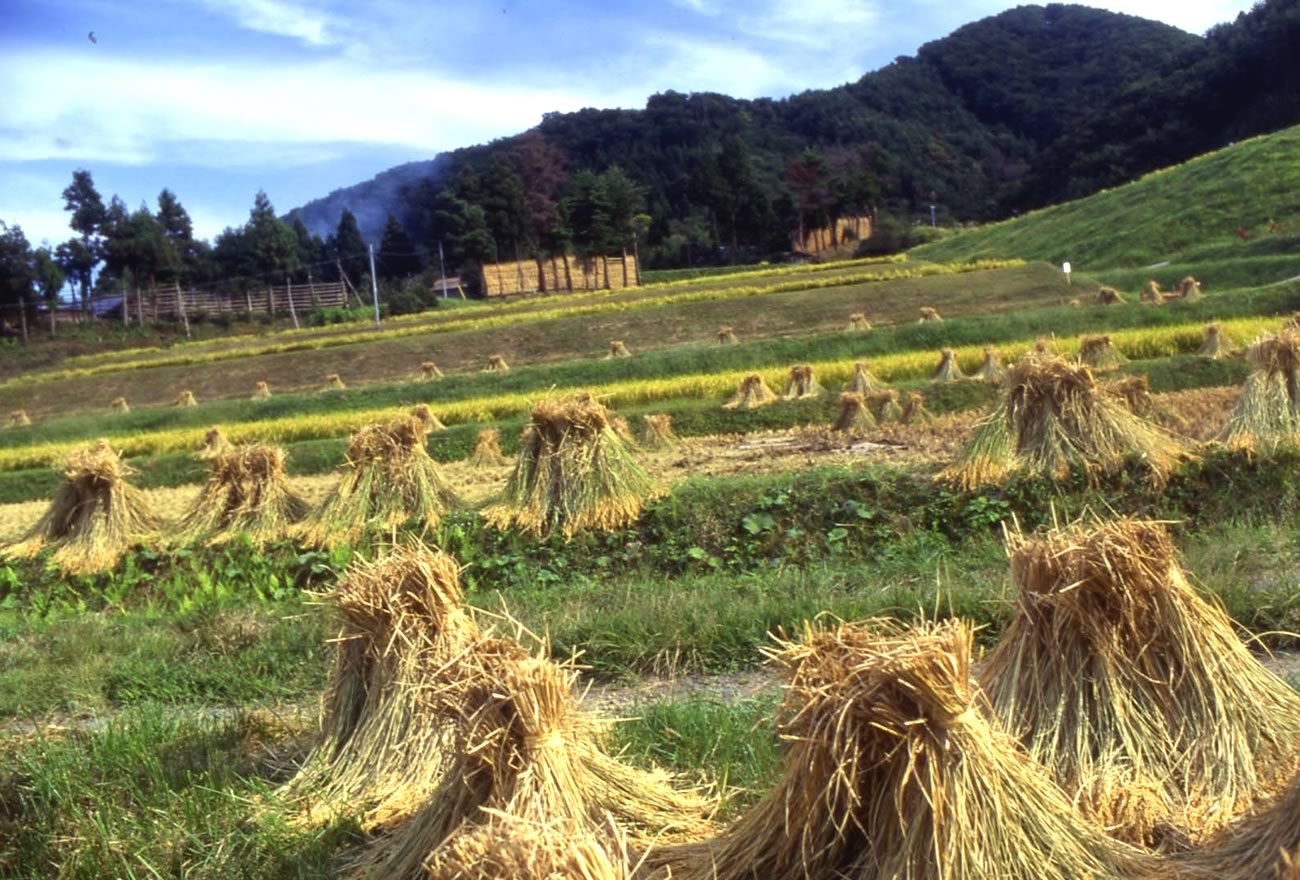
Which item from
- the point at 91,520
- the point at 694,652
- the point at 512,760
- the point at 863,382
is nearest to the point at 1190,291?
the point at 863,382

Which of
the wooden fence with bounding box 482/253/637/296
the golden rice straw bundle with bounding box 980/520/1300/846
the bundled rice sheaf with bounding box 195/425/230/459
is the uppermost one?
the wooden fence with bounding box 482/253/637/296

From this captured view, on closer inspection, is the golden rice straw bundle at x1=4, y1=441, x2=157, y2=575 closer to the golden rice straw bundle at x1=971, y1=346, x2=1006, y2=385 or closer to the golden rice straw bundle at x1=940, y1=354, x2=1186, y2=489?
the golden rice straw bundle at x1=940, y1=354, x2=1186, y2=489

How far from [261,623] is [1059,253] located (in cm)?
4504

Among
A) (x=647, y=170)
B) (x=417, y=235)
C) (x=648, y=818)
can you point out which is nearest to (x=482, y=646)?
(x=648, y=818)

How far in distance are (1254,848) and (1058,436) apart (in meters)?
8.71

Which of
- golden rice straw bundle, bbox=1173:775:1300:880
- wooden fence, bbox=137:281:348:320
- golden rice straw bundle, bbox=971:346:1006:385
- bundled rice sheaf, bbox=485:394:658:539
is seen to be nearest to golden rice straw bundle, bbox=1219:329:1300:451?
bundled rice sheaf, bbox=485:394:658:539

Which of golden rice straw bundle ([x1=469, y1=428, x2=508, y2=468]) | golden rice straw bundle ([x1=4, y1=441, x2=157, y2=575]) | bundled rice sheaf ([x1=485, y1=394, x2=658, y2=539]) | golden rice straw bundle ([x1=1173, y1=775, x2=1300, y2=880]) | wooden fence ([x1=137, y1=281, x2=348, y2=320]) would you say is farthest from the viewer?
wooden fence ([x1=137, y1=281, x2=348, y2=320])

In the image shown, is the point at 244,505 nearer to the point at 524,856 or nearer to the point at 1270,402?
the point at 1270,402

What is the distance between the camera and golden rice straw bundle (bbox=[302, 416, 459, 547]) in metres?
12.3

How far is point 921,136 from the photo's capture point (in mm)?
110750

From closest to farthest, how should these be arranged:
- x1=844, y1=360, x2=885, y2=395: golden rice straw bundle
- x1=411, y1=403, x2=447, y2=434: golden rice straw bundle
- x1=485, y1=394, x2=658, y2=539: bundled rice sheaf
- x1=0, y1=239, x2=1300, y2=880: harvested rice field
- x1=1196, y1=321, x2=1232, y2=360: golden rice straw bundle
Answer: x1=0, y1=239, x2=1300, y2=880: harvested rice field, x1=485, y1=394, x2=658, y2=539: bundled rice sheaf, x1=411, y1=403, x2=447, y2=434: golden rice straw bundle, x1=1196, y1=321, x2=1232, y2=360: golden rice straw bundle, x1=844, y1=360, x2=885, y2=395: golden rice straw bundle

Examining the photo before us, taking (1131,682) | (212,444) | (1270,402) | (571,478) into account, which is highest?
(1131,682)

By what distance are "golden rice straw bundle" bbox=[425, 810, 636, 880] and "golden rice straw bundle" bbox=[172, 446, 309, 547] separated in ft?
36.4

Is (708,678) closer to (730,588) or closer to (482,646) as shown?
(730,588)
